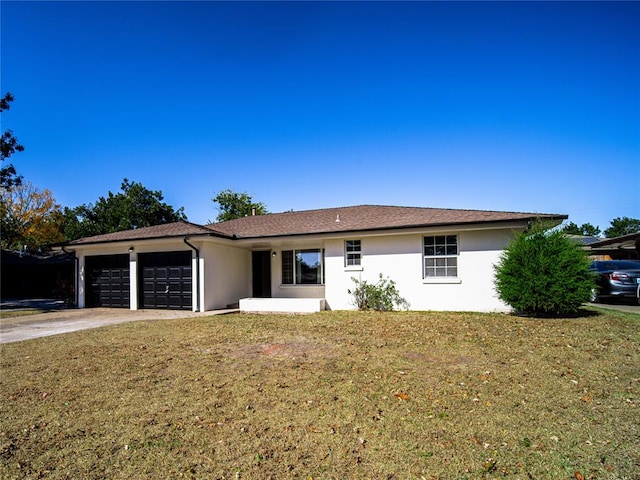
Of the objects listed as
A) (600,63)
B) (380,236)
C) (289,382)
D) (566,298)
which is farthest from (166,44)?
(566,298)

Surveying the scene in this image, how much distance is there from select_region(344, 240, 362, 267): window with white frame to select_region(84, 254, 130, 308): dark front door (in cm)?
1020

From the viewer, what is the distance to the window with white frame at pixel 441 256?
12430 mm

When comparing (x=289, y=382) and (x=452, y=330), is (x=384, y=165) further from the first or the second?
(x=289, y=382)

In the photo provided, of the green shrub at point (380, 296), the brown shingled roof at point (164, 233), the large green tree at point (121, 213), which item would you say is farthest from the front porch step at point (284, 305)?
the large green tree at point (121, 213)

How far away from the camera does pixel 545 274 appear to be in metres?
10.2

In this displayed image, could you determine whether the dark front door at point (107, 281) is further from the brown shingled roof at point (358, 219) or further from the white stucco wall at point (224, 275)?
the brown shingled roof at point (358, 219)

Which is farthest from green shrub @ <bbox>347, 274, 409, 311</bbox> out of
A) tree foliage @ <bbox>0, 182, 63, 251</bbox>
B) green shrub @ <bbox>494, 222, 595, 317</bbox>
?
tree foliage @ <bbox>0, 182, 63, 251</bbox>

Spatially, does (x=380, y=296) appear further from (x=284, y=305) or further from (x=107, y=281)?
(x=107, y=281)

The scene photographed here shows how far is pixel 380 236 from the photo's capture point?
13188 millimetres

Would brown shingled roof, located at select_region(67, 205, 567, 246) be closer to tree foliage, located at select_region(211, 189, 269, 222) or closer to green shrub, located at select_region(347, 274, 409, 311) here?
green shrub, located at select_region(347, 274, 409, 311)

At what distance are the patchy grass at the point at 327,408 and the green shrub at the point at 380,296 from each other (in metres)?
4.96

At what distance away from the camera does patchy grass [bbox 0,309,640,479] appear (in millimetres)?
2992

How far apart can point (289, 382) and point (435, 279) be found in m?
8.86

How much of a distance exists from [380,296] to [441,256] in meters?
2.71
